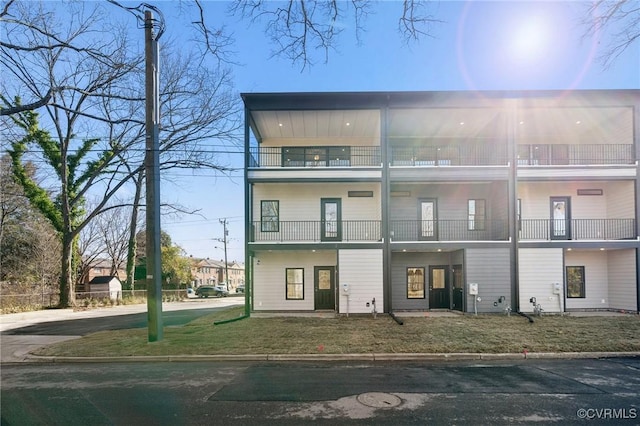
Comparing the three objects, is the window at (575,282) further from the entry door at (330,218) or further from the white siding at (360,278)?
the entry door at (330,218)

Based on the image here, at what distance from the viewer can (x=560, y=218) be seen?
697 inches

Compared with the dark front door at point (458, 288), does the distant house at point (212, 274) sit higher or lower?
lower

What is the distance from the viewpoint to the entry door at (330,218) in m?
17.8

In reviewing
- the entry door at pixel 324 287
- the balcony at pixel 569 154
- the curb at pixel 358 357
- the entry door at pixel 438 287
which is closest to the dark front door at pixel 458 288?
the entry door at pixel 438 287

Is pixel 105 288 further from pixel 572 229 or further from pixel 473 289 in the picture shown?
pixel 572 229

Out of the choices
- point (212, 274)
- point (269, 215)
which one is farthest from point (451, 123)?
point (212, 274)

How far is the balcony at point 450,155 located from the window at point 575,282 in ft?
20.8

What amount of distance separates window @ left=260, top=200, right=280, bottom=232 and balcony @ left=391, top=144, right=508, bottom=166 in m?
6.01

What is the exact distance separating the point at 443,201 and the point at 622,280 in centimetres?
852

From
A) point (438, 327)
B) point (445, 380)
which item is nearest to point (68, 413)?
point (445, 380)

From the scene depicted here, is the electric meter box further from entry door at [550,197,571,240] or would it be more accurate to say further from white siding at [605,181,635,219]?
white siding at [605,181,635,219]

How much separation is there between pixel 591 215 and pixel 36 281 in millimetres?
34510

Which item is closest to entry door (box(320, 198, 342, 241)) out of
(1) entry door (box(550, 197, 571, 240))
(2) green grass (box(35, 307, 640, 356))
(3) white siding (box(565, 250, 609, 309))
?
(2) green grass (box(35, 307, 640, 356))

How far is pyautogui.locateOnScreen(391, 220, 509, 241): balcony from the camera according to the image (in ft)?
57.8
